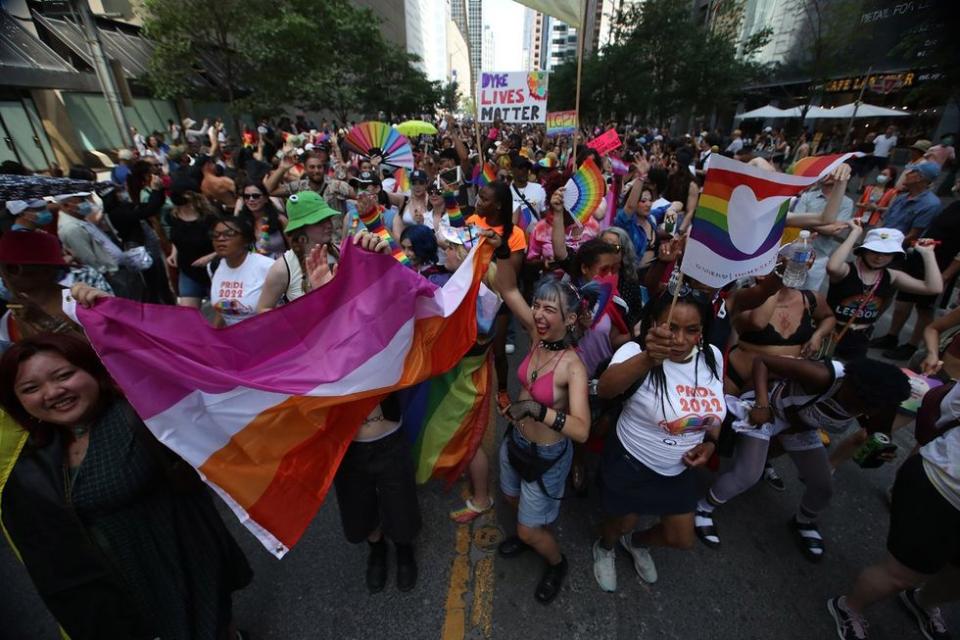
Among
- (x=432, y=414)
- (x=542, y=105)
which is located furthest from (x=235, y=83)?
(x=432, y=414)

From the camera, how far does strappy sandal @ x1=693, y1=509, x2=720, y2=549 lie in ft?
10.2

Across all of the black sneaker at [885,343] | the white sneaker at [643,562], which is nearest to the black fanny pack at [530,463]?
the white sneaker at [643,562]

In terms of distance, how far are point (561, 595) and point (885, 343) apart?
5943mm

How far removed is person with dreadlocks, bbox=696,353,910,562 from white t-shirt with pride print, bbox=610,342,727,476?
58cm

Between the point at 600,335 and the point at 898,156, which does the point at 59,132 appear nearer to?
the point at 600,335

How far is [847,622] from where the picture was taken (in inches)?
99.1

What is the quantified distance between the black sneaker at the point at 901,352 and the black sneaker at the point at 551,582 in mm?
5616

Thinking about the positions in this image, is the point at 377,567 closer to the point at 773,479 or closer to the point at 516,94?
the point at 773,479

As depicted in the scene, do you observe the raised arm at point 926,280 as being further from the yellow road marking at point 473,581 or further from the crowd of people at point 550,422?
the yellow road marking at point 473,581

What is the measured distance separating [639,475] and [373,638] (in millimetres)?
1806

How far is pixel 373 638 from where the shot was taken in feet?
8.32

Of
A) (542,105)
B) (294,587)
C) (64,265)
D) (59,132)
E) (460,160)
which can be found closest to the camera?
(294,587)

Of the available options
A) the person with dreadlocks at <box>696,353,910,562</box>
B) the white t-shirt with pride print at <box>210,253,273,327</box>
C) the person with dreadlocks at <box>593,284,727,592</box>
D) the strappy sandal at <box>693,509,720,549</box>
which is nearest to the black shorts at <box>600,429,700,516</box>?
the person with dreadlocks at <box>593,284,727,592</box>

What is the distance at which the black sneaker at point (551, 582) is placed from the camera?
270 centimetres
